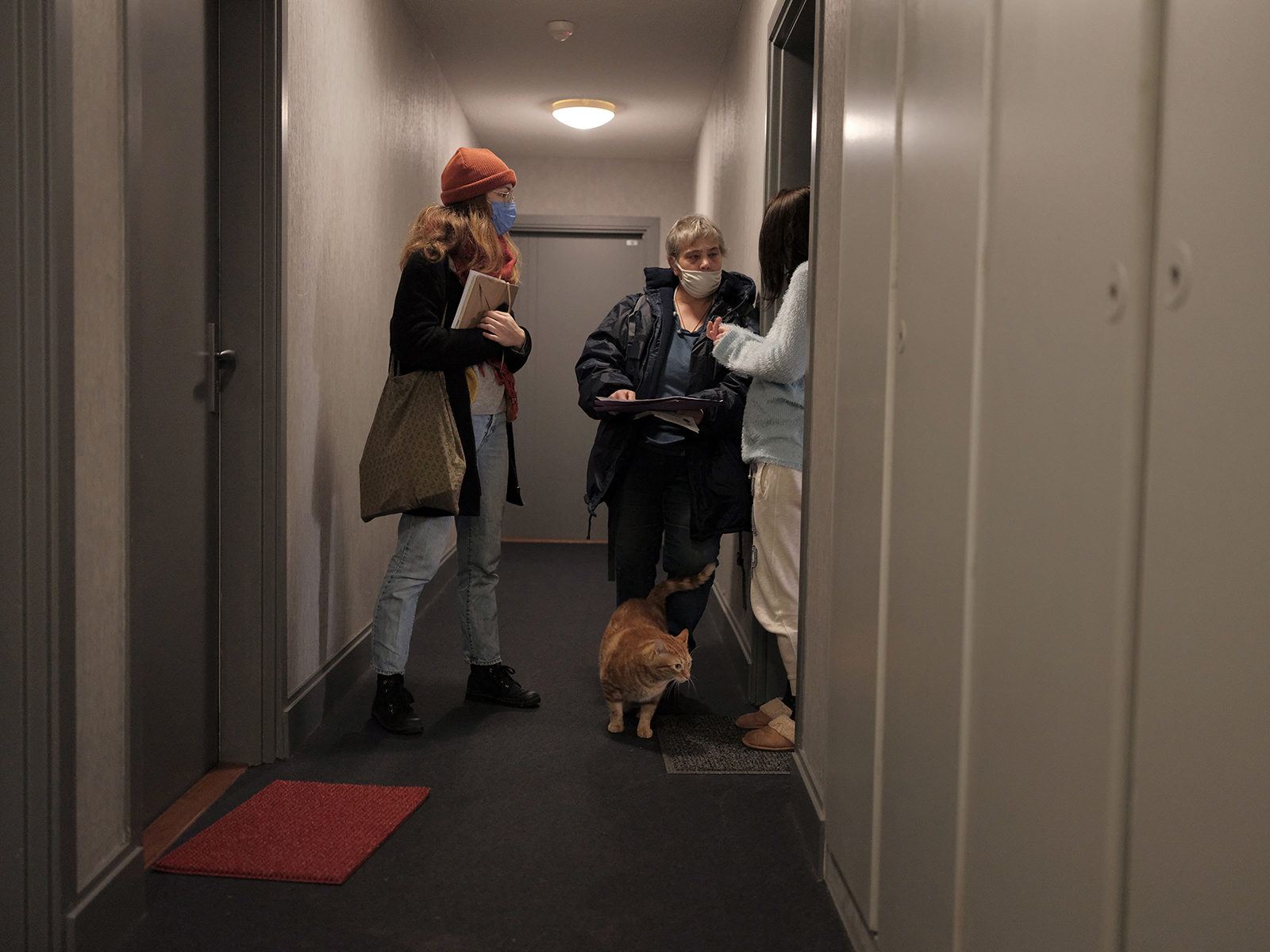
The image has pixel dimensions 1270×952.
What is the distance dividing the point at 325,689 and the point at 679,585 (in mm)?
991

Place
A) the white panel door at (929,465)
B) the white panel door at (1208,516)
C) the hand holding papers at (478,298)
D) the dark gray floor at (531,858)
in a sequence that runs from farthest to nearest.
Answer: the hand holding papers at (478,298) < the dark gray floor at (531,858) < the white panel door at (929,465) < the white panel door at (1208,516)

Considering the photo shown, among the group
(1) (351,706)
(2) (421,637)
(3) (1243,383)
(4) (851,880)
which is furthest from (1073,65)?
(2) (421,637)

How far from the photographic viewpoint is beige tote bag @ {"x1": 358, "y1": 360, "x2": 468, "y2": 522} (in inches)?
92.0

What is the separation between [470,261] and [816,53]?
100 centimetres

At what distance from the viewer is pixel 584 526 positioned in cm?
581

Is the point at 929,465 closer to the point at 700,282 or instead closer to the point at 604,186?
the point at 700,282

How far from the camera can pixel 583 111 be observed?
4672 mm

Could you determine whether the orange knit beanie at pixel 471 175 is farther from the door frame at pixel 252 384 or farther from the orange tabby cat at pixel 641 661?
the orange tabby cat at pixel 641 661

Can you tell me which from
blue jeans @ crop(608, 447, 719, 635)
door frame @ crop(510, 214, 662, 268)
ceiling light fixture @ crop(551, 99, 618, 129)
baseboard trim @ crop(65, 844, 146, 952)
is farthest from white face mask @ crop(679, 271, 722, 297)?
door frame @ crop(510, 214, 662, 268)

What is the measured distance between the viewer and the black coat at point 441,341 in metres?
2.34

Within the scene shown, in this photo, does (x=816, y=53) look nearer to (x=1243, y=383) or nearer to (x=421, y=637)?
(x=1243, y=383)

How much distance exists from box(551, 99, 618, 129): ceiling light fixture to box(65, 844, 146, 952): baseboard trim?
13.1ft

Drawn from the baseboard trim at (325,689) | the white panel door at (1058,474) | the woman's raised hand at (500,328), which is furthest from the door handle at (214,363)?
the white panel door at (1058,474)

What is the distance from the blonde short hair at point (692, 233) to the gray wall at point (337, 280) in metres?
0.95
